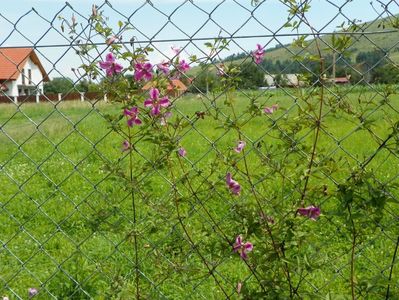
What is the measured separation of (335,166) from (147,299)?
827 mm

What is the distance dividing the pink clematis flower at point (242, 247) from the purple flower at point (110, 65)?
0.59 metres

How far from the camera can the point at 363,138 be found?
5.42 meters

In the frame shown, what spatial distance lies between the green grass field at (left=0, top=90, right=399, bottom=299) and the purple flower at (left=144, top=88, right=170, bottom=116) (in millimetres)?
51

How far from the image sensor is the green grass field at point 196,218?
5.56ft

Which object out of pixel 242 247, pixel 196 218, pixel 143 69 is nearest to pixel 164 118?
pixel 143 69

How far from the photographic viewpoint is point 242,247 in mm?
1724

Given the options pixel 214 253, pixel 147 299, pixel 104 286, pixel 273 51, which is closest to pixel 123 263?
pixel 104 286

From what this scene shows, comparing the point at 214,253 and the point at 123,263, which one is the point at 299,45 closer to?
the point at 214,253

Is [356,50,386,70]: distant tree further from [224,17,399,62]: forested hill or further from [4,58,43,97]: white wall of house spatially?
[4,58,43,97]: white wall of house

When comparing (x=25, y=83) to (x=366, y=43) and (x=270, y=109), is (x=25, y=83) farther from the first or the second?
(x=366, y=43)

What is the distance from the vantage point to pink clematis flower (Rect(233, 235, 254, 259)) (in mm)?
1717

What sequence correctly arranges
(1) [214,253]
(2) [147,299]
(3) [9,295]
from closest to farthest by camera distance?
(1) [214,253] < (2) [147,299] < (3) [9,295]

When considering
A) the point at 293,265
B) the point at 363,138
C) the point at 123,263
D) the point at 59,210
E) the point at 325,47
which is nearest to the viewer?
the point at 325,47

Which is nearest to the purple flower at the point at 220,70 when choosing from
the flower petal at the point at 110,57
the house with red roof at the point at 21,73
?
the flower petal at the point at 110,57
